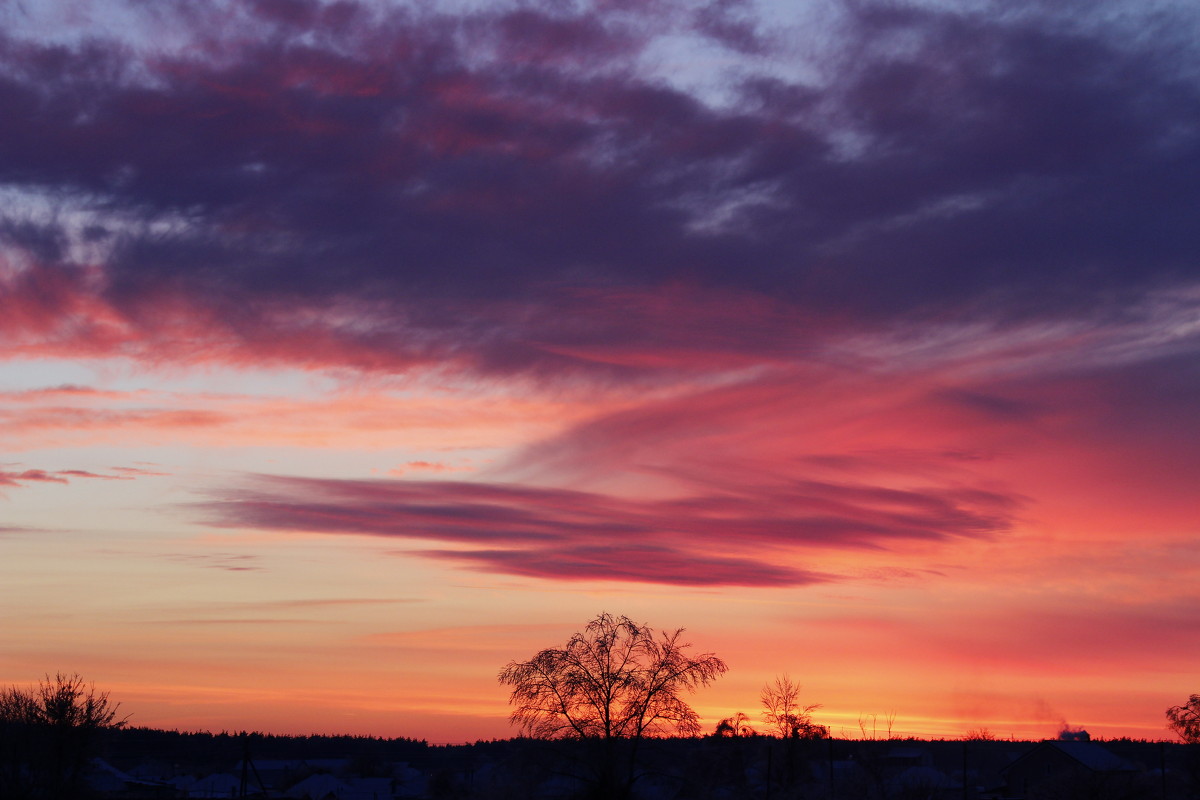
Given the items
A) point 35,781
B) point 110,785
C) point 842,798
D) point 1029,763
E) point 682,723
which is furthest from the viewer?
point 1029,763

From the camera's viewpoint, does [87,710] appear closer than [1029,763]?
Yes

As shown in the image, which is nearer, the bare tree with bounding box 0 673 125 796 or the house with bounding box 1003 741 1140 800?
the bare tree with bounding box 0 673 125 796

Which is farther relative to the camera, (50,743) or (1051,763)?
(1051,763)

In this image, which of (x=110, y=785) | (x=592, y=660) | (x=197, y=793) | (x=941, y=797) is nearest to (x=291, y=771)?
(x=197, y=793)

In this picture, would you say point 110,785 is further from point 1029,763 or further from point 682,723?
point 1029,763

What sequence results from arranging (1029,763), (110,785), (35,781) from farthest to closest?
(1029,763) → (110,785) → (35,781)

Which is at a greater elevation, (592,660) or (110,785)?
(592,660)

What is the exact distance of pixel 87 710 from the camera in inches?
1951

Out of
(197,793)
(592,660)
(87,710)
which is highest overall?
(592,660)

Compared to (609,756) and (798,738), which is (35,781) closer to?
(609,756)

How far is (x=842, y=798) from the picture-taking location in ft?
165

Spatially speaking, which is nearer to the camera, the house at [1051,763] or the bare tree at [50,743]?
the bare tree at [50,743]

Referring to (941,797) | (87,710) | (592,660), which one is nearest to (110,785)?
(87,710)

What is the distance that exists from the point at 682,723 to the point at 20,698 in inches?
1253
